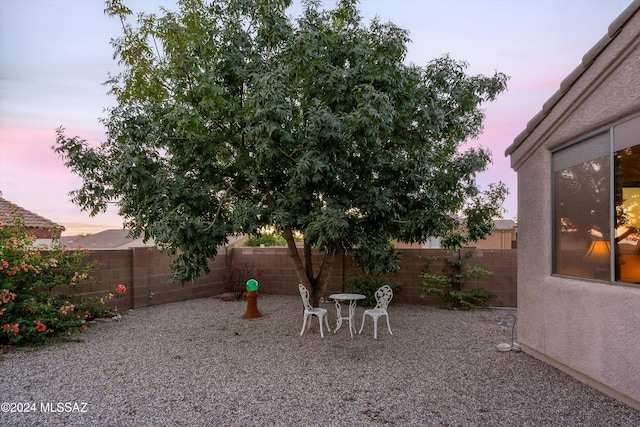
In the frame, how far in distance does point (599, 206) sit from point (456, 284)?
6060 mm

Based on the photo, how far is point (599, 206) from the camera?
454 cm

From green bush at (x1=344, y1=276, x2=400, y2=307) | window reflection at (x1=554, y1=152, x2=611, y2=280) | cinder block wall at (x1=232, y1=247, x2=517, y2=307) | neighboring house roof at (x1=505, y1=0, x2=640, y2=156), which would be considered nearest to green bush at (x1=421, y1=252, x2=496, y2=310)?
cinder block wall at (x1=232, y1=247, x2=517, y2=307)

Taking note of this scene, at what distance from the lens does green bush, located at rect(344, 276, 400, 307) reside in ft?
33.5

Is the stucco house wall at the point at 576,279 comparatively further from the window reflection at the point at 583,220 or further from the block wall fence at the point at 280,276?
the block wall fence at the point at 280,276

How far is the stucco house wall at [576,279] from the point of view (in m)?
3.97

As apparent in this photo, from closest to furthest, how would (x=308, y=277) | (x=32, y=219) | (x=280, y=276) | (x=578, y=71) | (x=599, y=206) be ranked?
(x=599, y=206) < (x=578, y=71) < (x=308, y=277) < (x=280, y=276) < (x=32, y=219)

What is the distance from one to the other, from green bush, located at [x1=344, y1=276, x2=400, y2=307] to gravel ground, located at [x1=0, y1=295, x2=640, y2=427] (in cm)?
244

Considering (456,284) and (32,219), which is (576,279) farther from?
(32,219)

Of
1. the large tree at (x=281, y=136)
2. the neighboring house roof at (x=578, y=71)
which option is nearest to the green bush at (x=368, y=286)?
the large tree at (x=281, y=136)

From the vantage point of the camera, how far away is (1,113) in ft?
30.1

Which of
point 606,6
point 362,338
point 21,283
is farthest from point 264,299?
point 606,6

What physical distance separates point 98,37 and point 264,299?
7099 mm

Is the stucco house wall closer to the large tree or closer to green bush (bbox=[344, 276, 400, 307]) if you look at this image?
the large tree

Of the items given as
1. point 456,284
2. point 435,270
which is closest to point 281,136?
point 435,270
